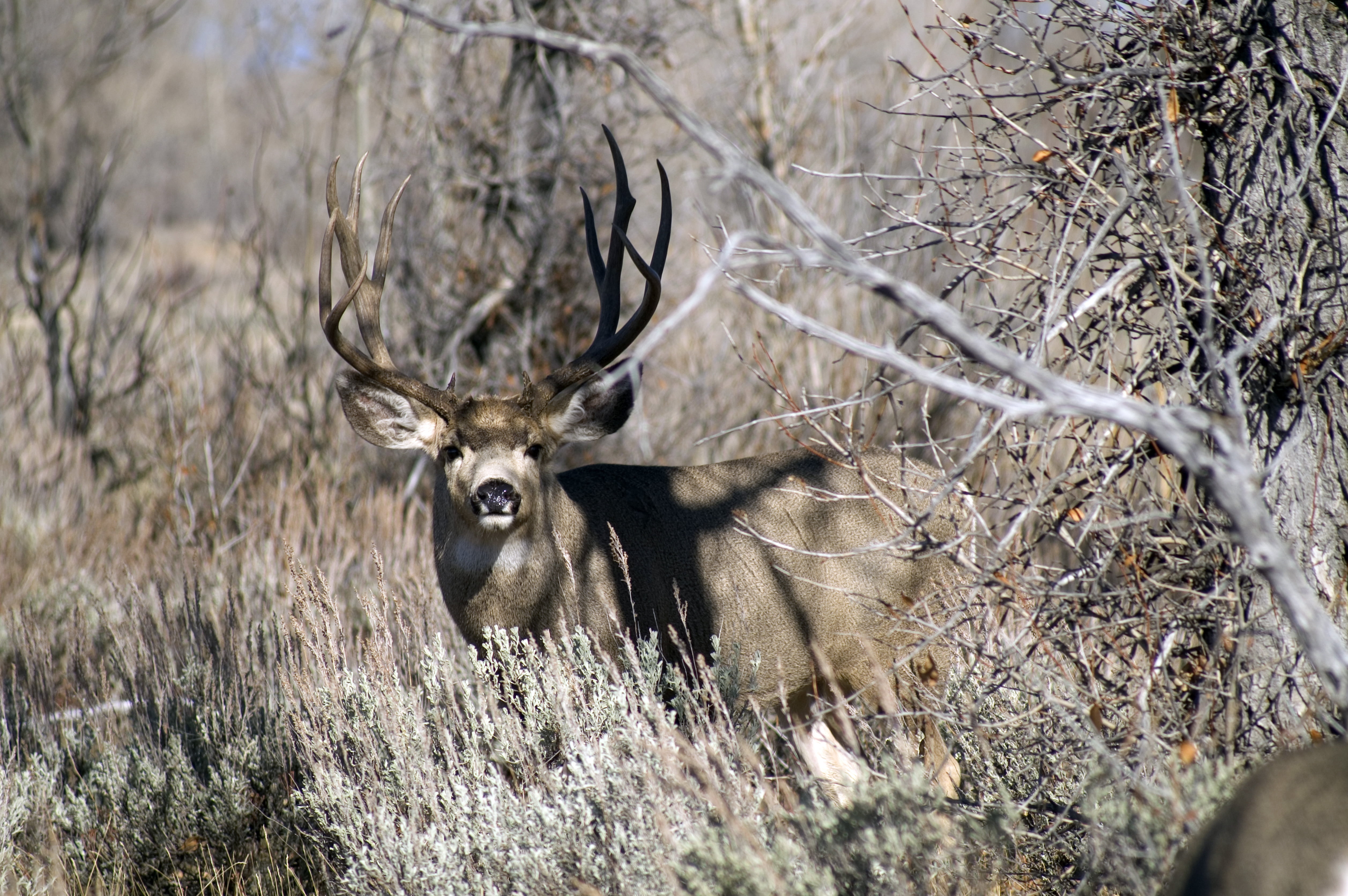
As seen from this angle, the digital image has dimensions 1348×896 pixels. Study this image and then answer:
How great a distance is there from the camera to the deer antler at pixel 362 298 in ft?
16.4

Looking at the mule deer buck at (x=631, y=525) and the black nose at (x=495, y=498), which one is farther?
the mule deer buck at (x=631, y=525)

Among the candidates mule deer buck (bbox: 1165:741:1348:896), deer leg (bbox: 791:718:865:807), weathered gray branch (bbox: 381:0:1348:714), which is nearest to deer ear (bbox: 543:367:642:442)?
deer leg (bbox: 791:718:865:807)

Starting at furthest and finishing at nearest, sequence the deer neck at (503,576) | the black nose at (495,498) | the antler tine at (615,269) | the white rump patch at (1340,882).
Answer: the antler tine at (615,269) < the deer neck at (503,576) < the black nose at (495,498) < the white rump patch at (1340,882)

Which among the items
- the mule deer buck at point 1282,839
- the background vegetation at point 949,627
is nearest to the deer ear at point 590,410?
the background vegetation at point 949,627

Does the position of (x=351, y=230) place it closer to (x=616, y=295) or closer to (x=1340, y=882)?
(x=616, y=295)

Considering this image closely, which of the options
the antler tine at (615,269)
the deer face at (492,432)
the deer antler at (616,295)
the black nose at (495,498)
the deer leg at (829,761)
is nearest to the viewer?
the deer leg at (829,761)

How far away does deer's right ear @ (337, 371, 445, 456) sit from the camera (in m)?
5.23

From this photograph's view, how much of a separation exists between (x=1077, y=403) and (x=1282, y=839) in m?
0.91

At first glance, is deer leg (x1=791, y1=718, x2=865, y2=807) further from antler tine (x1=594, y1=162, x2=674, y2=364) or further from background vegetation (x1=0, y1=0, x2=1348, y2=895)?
antler tine (x1=594, y1=162, x2=674, y2=364)

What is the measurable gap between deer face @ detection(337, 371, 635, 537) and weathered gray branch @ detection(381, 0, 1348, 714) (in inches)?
95.8

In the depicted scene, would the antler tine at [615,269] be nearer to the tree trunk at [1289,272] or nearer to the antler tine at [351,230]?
the antler tine at [351,230]

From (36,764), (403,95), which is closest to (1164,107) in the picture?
(36,764)

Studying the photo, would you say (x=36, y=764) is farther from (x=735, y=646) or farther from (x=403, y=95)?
(x=403, y=95)

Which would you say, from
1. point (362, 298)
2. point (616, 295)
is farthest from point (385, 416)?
point (616, 295)
